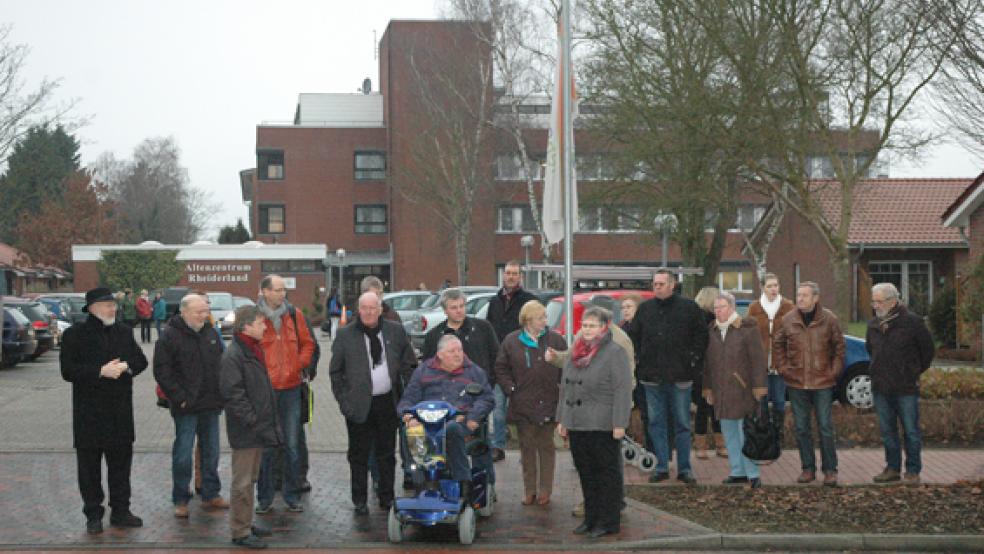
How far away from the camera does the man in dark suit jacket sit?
31.1 ft

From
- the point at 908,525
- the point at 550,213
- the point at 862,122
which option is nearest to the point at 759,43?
the point at 862,122

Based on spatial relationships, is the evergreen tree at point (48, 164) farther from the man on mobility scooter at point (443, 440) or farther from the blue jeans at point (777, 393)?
the man on mobility scooter at point (443, 440)

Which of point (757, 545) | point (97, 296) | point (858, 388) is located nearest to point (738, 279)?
point (858, 388)

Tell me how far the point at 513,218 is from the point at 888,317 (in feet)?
160

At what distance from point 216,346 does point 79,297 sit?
3608cm

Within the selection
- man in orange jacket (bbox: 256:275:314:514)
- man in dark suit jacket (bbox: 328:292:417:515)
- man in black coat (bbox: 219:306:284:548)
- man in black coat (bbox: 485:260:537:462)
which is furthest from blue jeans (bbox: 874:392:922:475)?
man in black coat (bbox: 219:306:284:548)

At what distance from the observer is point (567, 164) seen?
1170cm

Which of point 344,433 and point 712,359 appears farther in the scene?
A: point 344,433

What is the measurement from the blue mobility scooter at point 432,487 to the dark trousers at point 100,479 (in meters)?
2.28

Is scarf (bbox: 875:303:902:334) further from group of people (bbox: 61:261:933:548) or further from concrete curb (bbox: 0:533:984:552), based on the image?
concrete curb (bbox: 0:533:984:552)

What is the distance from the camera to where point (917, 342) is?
33.8 ft

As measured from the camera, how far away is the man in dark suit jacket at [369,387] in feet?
31.1

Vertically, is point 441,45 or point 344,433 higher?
point 441,45

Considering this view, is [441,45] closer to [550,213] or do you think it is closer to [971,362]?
[971,362]
